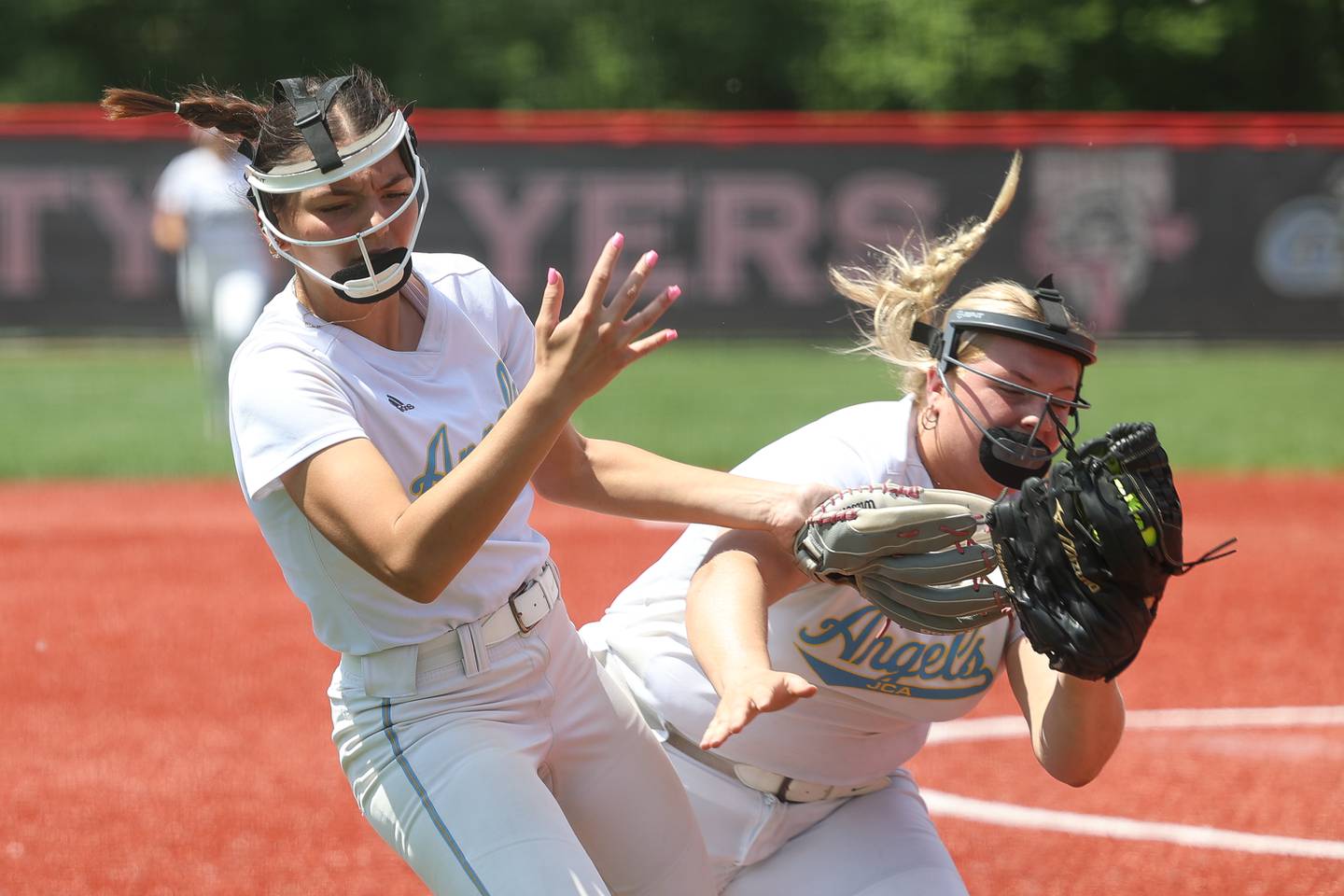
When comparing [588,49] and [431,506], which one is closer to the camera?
[431,506]

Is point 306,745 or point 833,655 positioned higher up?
point 833,655

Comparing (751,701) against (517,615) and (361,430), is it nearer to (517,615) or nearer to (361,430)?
(517,615)

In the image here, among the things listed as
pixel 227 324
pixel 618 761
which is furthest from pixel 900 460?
pixel 227 324

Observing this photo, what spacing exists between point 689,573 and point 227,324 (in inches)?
351

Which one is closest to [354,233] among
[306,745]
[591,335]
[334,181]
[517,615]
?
[334,181]

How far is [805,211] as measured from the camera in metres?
18.7

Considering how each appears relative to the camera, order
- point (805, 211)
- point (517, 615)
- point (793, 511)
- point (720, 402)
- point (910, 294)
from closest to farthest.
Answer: point (517, 615)
point (793, 511)
point (910, 294)
point (720, 402)
point (805, 211)

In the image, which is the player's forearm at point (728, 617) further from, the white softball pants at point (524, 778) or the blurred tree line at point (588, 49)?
the blurred tree line at point (588, 49)

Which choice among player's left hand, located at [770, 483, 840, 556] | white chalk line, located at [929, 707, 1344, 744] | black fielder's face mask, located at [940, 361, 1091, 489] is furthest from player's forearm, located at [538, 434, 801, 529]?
white chalk line, located at [929, 707, 1344, 744]

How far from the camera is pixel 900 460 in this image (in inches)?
132

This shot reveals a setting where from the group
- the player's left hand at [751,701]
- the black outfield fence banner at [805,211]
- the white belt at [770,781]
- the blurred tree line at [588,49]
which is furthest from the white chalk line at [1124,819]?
the blurred tree line at [588,49]

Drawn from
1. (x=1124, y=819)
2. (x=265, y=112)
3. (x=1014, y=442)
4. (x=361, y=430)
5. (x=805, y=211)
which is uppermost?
(x=265, y=112)

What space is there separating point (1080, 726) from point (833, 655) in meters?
0.53

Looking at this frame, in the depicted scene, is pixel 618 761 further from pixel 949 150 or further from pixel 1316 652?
pixel 949 150
